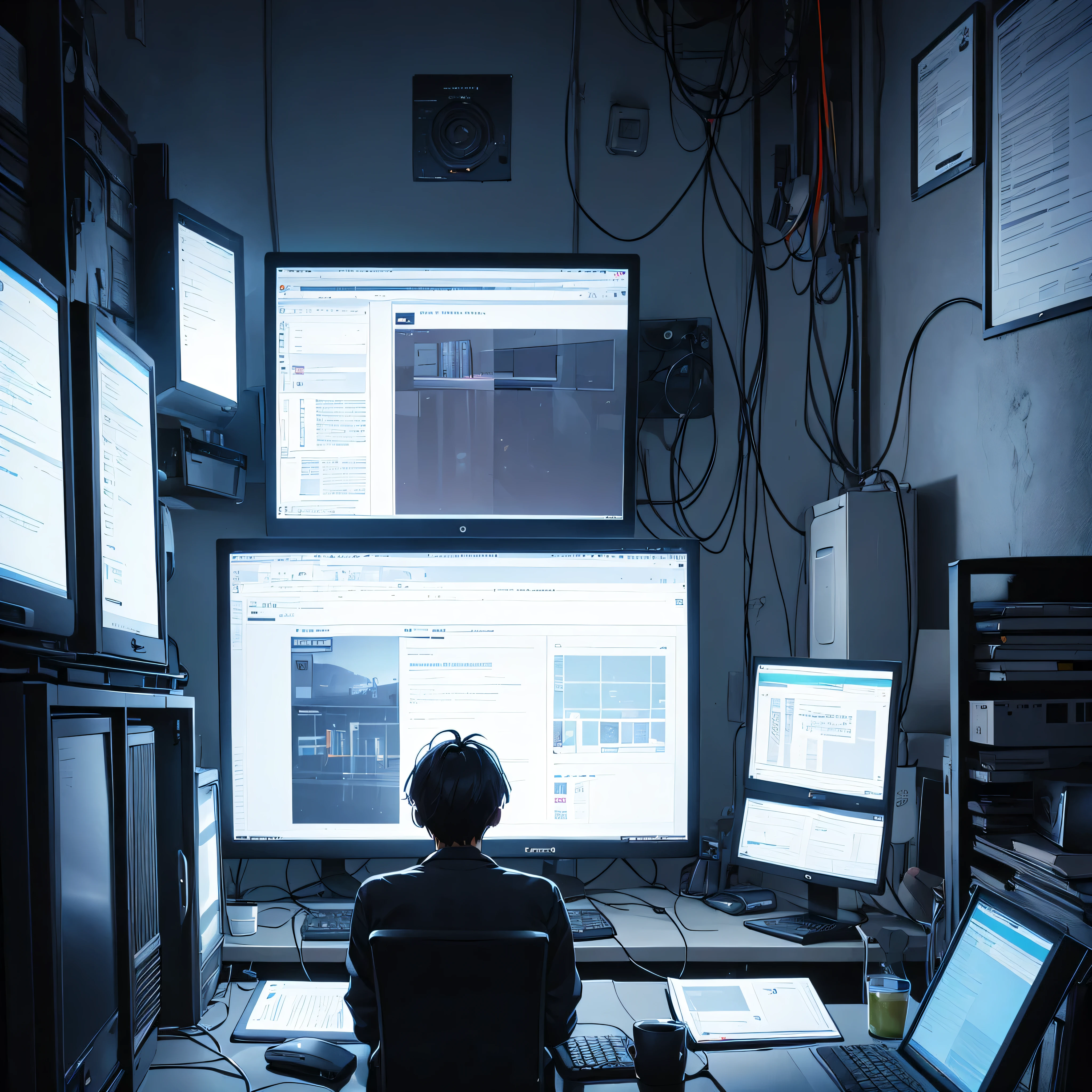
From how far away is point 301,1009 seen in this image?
4.46ft

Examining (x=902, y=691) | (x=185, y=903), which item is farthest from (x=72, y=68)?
(x=902, y=691)

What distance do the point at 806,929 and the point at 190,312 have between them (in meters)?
1.66

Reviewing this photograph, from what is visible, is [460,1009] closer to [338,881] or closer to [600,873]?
[338,881]

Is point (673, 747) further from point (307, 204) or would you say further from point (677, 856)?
point (307, 204)

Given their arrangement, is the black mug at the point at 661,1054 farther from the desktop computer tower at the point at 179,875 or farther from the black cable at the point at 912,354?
the black cable at the point at 912,354

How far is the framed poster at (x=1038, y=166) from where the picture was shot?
1292 millimetres

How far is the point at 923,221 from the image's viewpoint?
5.72ft

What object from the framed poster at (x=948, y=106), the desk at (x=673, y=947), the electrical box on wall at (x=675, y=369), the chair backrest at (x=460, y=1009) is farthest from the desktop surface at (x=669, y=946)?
the framed poster at (x=948, y=106)

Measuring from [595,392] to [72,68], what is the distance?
3.72 ft

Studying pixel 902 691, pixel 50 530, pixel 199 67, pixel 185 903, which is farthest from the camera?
pixel 199 67

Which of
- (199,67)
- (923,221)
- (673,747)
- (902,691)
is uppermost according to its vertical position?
(199,67)

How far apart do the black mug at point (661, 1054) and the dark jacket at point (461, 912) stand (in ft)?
0.35

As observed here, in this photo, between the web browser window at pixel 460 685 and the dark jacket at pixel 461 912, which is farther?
the web browser window at pixel 460 685

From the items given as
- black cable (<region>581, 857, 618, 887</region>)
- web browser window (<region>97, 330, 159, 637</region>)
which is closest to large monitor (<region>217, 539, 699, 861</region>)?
black cable (<region>581, 857, 618, 887</region>)
